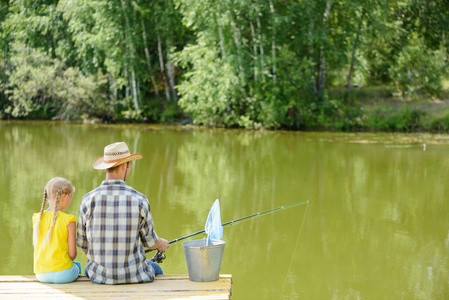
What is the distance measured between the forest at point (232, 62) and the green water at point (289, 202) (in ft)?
13.3

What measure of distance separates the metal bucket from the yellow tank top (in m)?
0.71

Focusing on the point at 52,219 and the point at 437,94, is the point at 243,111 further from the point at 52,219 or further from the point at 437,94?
the point at 52,219

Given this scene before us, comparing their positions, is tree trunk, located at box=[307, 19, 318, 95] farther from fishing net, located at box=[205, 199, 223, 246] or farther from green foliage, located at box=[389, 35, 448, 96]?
fishing net, located at box=[205, 199, 223, 246]

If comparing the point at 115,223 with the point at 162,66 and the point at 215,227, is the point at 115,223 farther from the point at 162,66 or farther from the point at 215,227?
the point at 162,66

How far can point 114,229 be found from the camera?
3.52m

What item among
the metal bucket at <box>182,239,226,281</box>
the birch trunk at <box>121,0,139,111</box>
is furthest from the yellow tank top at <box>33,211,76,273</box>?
the birch trunk at <box>121,0,139,111</box>

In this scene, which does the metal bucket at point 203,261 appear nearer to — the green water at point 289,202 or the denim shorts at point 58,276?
the denim shorts at point 58,276

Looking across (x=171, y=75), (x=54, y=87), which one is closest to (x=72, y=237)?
(x=54, y=87)

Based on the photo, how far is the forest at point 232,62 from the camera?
21172 mm

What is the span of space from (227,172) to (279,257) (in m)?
5.75

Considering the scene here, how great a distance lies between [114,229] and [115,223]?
3cm

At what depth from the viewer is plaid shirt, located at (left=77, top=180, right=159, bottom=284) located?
3.51 metres

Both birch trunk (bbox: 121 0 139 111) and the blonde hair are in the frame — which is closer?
the blonde hair

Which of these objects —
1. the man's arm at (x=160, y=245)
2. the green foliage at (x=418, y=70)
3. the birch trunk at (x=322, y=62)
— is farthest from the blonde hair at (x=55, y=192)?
the green foliage at (x=418, y=70)
